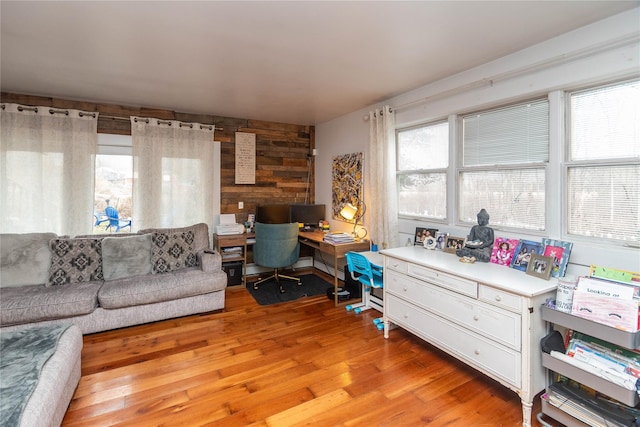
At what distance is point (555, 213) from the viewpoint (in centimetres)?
223

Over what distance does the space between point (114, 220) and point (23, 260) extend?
1.08 m

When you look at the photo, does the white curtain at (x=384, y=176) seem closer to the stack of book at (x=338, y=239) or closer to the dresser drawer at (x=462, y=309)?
the stack of book at (x=338, y=239)

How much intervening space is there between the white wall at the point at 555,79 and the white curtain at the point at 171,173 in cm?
277

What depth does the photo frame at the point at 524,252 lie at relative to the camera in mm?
2238

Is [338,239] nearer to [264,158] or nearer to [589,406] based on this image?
[264,158]

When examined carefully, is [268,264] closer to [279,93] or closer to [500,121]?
[279,93]

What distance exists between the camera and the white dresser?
1.83 metres

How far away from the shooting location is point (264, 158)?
193 inches

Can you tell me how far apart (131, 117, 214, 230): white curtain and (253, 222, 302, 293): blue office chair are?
3.19 ft

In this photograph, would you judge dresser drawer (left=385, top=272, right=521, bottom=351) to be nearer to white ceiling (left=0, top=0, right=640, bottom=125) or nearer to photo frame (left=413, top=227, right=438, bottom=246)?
photo frame (left=413, top=227, right=438, bottom=246)

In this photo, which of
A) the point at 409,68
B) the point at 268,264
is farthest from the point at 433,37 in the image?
the point at 268,264

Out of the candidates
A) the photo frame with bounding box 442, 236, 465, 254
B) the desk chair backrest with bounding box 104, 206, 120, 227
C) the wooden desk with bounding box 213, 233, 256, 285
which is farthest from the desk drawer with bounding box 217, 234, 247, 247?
the photo frame with bounding box 442, 236, 465, 254

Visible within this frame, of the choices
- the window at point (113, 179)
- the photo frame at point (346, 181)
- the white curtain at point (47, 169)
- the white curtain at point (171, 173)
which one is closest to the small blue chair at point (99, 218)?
the window at point (113, 179)

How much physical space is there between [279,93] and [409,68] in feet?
4.66
